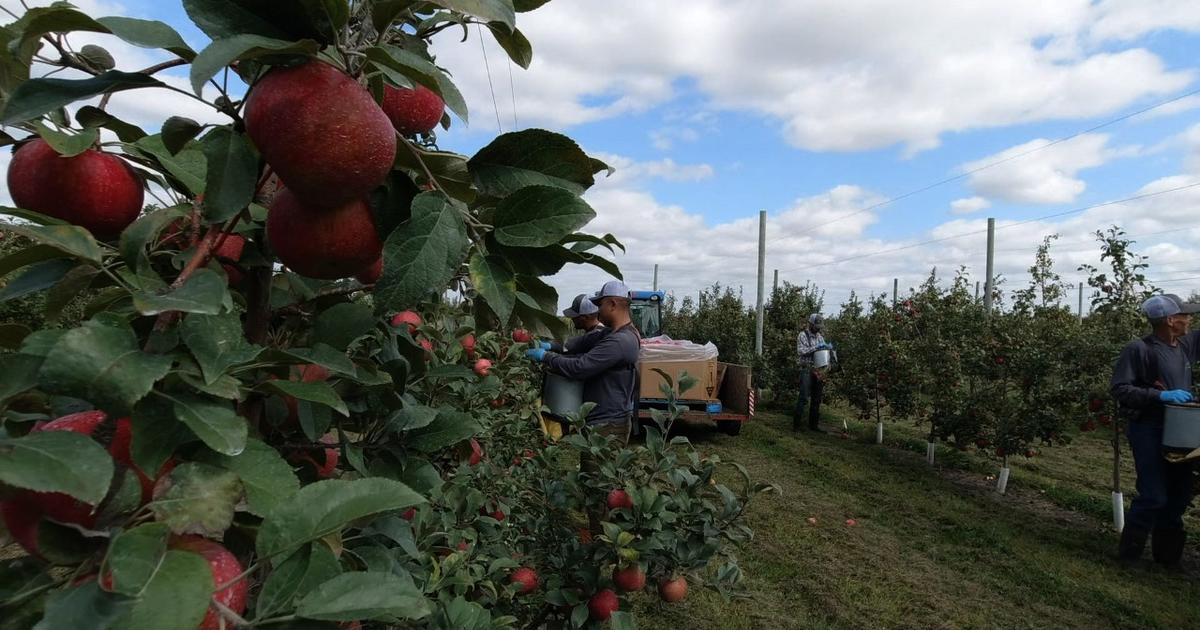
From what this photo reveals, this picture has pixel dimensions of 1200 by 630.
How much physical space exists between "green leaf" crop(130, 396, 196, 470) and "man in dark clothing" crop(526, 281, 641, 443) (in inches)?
134

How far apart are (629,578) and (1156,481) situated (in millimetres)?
4550

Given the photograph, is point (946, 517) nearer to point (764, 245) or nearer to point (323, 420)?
point (323, 420)

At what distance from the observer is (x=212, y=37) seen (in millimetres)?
525

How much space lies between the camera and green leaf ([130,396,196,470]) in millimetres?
448

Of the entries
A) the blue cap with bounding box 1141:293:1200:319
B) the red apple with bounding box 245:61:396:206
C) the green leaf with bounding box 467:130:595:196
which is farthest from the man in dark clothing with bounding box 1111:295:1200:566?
the red apple with bounding box 245:61:396:206

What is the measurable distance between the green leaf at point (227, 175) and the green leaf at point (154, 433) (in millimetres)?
160

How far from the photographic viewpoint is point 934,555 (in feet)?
16.7

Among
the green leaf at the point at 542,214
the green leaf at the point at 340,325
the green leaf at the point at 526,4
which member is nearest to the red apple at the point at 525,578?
the green leaf at the point at 340,325

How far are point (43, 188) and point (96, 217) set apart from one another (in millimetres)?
47

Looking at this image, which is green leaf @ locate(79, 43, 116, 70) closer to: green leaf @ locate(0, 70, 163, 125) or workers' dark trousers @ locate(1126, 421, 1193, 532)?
green leaf @ locate(0, 70, 163, 125)

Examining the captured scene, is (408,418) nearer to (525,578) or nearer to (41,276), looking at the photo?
(41,276)

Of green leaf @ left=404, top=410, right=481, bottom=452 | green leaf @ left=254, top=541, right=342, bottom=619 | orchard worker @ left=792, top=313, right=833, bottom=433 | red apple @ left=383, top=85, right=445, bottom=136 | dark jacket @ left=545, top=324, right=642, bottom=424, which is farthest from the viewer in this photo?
orchard worker @ left=792, top=313, right=833, bottom=433

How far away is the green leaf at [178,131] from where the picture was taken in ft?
1.94

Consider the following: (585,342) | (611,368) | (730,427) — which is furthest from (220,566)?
(730,427)
